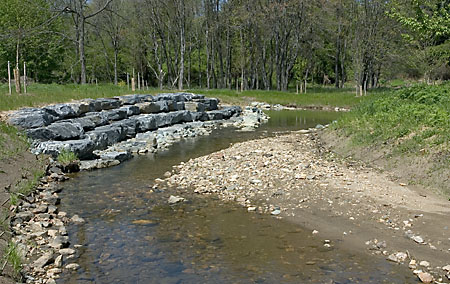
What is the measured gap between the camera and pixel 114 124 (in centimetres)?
1958

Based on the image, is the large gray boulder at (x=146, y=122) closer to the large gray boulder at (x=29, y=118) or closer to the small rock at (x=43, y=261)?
the large gray boulder at (x=29, y=118)

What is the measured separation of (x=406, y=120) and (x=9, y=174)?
1084cm

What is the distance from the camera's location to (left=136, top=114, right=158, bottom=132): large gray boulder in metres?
21.9

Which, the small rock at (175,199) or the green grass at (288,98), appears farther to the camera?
the green grass at (288,98)

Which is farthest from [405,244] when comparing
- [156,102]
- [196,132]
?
[156,102]

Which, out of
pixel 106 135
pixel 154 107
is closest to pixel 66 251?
pixel 106 135

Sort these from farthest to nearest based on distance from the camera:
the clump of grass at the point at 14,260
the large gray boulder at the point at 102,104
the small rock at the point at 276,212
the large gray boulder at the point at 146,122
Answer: the large gray boulder at the point at 146,122
the large gray boulder at the point at 102,104
the small rock at the point at 276,212
the clump of grass at the point at 14,260

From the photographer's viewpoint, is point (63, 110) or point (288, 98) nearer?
point (63, 110)

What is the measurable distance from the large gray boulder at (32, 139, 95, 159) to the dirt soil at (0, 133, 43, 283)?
2.28 feet

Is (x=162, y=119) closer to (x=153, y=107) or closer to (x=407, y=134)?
(x=153, y=107)

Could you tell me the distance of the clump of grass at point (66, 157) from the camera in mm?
12922

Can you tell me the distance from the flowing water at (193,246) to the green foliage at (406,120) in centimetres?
519

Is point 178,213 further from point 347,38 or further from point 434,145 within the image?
point 347,38

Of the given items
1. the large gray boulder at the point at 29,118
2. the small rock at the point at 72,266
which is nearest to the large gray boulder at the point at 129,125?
the large gray boulder at the point at 29,118
